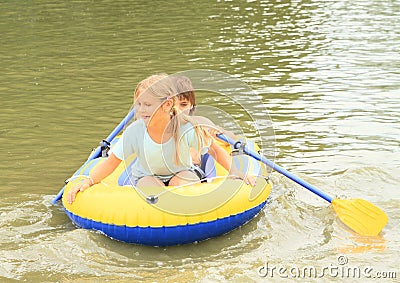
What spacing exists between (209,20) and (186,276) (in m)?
9.88

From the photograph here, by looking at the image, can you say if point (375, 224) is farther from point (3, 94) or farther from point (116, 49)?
point (116, 49)

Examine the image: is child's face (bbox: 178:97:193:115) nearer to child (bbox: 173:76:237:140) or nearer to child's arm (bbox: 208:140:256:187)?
child (bbox: 173:76:237:140)

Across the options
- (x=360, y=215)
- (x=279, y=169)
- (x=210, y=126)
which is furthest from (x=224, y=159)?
(x=360, y=215)

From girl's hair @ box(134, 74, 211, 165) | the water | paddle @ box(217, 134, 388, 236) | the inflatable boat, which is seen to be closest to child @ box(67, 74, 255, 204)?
girl's hair @ box(134, 74, 211, 165)

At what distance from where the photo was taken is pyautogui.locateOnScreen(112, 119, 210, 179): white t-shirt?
15.3ft

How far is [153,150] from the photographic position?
4648 millimetres

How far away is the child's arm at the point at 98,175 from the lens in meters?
4.75

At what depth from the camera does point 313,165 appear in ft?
20.3

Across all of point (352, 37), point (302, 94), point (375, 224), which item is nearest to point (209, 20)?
point (352, 37)

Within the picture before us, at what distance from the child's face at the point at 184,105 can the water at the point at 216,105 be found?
0.88 meters

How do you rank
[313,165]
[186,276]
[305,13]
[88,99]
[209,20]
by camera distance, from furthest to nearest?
1. [305,13]
2. [209,20]
3. [88,99]
4. [313,165]
5. [186,276]

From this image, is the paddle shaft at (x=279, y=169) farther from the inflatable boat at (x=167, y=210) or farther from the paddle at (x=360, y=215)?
the inflatable boat at (x=167, y=210)

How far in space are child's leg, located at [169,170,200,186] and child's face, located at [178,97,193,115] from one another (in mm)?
395

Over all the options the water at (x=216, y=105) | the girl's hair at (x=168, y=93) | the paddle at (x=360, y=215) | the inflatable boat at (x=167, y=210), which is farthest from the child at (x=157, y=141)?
the paddle at (x=360, y=215)
